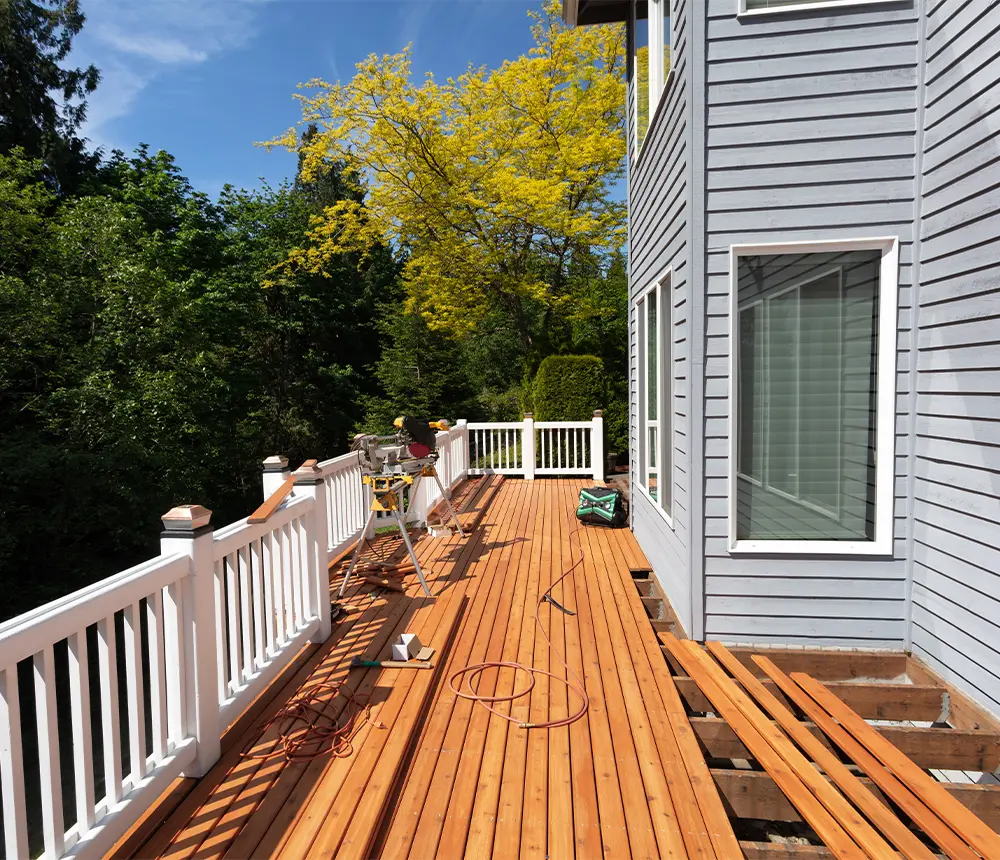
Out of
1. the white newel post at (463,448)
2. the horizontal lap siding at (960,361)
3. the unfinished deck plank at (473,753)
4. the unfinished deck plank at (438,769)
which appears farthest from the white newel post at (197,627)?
the white newel post at (463,448)

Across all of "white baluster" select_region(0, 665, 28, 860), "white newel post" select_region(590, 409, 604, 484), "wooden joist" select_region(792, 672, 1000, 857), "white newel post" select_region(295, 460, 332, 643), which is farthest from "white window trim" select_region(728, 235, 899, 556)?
"white newel post" select_region(590, 409, 604, 484)

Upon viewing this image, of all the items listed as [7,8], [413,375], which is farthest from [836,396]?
[7,8]

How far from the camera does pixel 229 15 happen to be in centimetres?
819

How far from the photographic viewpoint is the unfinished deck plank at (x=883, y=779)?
72.9 inches

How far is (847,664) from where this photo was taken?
321cm

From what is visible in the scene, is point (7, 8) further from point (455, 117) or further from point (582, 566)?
point (582, 566)

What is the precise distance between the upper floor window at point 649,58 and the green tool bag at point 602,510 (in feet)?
11.3

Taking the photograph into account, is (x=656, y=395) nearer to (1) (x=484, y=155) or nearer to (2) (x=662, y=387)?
(2) (x=662, y=387)

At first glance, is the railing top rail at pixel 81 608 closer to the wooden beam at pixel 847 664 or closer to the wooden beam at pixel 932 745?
the wooden beam at pixel 932 745

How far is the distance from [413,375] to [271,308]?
19.7 feet

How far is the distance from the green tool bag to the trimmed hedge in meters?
4.90

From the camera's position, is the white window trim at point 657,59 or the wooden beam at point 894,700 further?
the white window trim at point 657,59

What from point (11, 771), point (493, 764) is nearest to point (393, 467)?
point (493, 764)

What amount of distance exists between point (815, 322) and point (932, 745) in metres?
2.13
